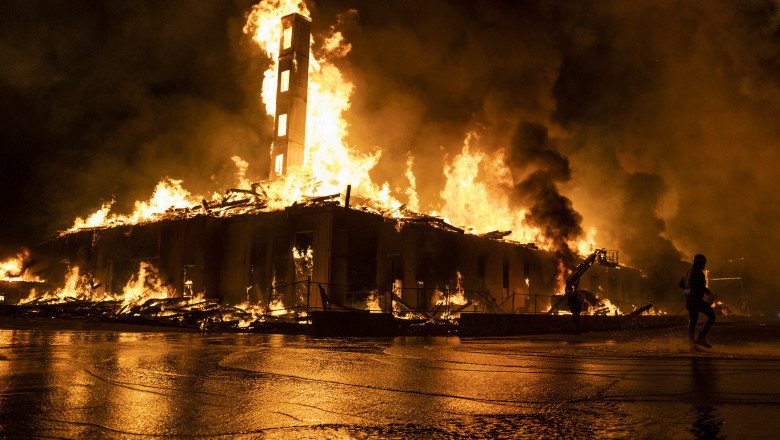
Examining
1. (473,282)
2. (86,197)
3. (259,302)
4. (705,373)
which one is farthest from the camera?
(86,197)

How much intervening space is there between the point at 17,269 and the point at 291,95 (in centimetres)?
2315

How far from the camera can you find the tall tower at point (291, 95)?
36.4 m

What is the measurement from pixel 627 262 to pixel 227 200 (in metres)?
40.9

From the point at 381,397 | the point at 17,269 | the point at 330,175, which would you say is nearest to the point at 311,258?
the point at 330,175

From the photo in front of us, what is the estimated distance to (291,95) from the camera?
3694cm

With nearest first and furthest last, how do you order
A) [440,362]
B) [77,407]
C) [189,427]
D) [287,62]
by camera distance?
1. [189,427]
2. [77,407]
3. [440,362]
4. [287,62]

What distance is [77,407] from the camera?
4.39 metres

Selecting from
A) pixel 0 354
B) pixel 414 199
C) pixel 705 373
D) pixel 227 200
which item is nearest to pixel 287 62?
pixel 227 200

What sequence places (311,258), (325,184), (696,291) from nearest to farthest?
(696,291)
(311,258)
(325,184)

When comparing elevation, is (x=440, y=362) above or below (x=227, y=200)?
below

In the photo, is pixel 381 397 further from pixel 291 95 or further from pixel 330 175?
pixel 291 95

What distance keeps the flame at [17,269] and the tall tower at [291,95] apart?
18.4 metres

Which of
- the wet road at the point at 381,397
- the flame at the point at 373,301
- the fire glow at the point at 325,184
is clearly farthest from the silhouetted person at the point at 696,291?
the fire glow at the point at 325,184

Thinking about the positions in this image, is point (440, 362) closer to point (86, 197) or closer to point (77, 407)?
point (77, 407)
